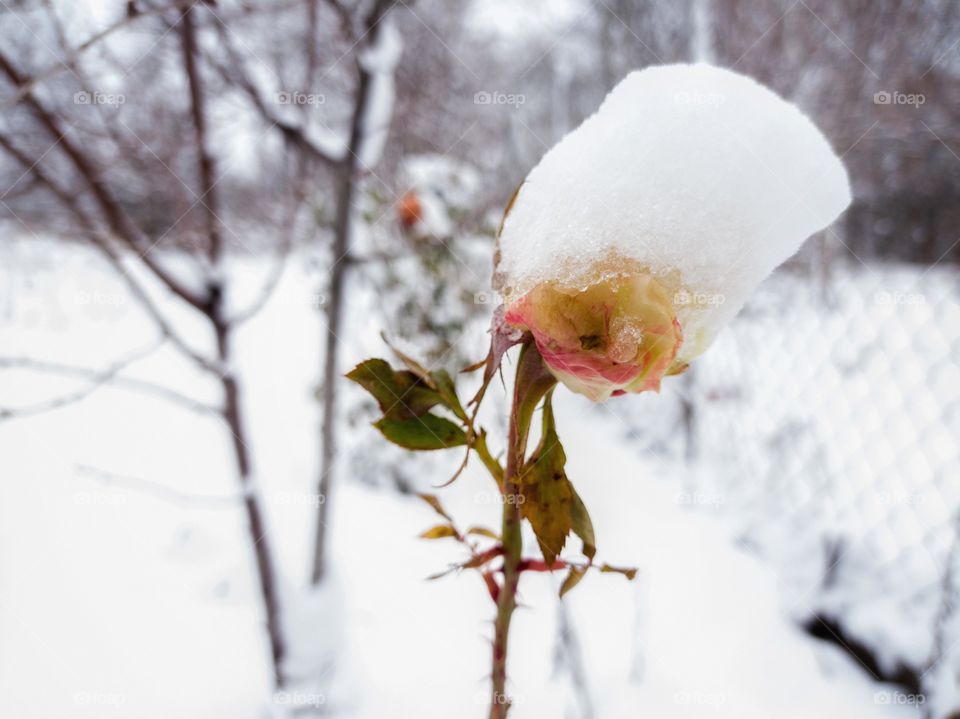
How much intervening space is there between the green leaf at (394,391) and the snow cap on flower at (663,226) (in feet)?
0.15

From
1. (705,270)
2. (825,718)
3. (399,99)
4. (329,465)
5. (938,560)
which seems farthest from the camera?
(399,99)

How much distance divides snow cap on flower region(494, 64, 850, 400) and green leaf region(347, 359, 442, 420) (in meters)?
0.05

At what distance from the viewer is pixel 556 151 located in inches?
7.9

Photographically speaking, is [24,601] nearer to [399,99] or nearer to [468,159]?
[399,99]

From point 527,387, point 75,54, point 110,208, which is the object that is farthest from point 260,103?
point 527,387

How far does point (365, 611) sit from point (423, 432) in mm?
1012

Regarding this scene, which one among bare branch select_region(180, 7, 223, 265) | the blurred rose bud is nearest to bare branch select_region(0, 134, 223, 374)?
bare branch select_region(180, 7, 223, 265)

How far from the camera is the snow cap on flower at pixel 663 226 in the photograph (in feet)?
0.51

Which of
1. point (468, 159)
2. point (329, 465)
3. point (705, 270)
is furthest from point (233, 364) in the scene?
point (468, 159)

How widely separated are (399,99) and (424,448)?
1329 millimetres

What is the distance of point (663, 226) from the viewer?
0.17 m

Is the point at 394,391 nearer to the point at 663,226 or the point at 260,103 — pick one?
the point at 663,226

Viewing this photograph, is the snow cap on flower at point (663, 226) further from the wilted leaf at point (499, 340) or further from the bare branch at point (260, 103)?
the bare branch at point (260, 103)

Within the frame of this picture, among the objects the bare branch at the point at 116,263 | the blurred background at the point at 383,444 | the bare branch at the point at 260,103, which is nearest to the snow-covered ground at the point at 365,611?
the blurred background at the point at 383,444
